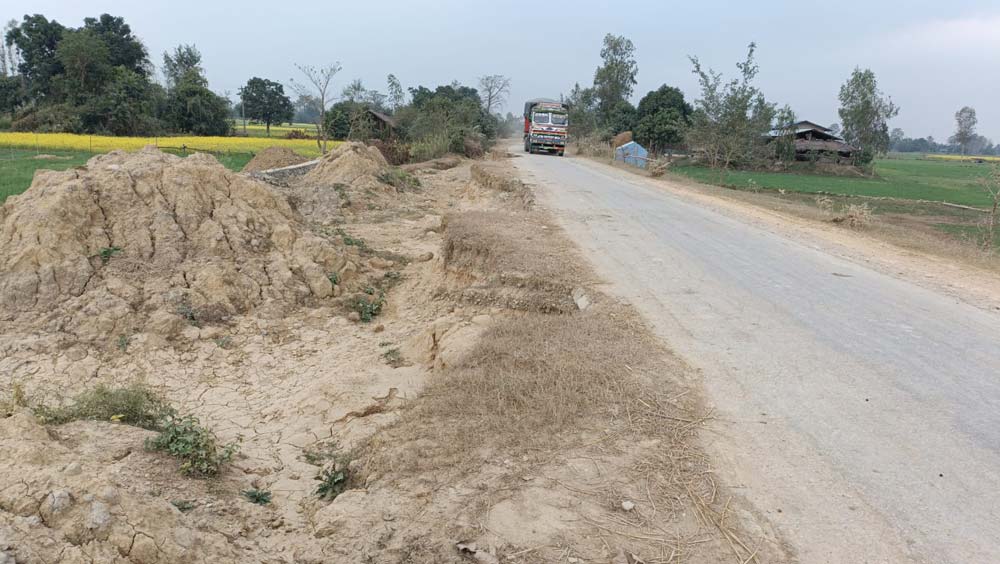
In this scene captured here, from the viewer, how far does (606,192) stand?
16906mm

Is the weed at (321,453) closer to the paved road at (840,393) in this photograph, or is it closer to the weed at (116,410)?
the weed at (116,410)

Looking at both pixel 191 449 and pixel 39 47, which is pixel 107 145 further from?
pixel 191 449

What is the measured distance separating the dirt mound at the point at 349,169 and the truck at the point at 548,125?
16.3 m

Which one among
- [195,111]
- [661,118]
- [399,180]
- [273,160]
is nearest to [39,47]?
[195,111]

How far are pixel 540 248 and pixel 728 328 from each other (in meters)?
3.75

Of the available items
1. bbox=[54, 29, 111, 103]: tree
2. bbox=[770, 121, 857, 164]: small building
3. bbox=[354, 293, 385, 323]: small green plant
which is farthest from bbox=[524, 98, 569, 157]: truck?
bbox=[54, 29, 111, 103]: tree

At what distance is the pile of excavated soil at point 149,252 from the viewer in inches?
297

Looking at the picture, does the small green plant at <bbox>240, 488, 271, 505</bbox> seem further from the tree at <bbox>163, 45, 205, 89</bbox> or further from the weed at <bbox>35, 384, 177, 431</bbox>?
the tree at <bbox>163, 45, 205, 89</bbox>

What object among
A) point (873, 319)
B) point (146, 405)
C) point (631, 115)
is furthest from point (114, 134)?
point (873, 319)

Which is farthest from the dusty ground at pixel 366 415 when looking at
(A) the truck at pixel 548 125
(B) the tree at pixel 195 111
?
(B) the tree at pixel 195 111

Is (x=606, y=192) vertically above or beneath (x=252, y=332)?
above

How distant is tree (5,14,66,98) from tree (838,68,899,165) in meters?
62.4

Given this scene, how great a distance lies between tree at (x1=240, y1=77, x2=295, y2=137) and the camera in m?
62.9

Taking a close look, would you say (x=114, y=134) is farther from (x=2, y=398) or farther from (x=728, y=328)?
(x=728, y=328)
